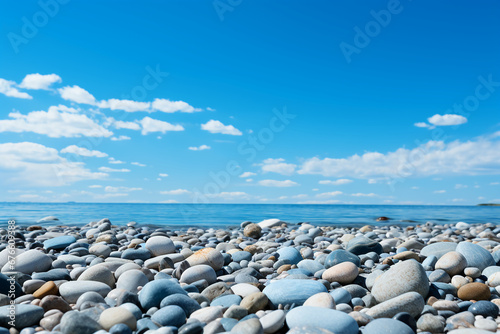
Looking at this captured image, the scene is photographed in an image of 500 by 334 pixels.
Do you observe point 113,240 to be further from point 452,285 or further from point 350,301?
point 452,285

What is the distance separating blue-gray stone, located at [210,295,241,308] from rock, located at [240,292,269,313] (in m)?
0.10

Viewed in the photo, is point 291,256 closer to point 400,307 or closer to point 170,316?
point 400,307

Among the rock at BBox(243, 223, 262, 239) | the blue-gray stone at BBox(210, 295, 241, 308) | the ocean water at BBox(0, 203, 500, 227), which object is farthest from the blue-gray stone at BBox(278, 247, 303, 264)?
the ocean water at BBox(0, 203, 500, 227)

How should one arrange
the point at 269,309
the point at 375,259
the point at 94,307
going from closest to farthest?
the point at 94,307 < the point at 269,309 < the point at 375,259

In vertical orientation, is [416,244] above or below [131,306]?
above

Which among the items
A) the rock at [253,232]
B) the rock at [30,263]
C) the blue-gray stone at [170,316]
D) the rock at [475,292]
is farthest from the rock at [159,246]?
the rock at [475,292]

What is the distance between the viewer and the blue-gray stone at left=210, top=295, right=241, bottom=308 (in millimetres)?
2850

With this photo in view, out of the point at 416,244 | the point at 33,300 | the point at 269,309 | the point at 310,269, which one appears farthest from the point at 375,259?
the point at 33,300

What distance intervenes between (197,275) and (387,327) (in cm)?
191

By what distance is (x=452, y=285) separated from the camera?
10.8 ft

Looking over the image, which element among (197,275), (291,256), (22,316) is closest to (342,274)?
(291,256)

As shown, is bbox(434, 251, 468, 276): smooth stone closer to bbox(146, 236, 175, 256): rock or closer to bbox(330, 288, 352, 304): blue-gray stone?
bbox(330, 288, 352, 304): blue-gray stone

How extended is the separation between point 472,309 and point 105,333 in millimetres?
2711

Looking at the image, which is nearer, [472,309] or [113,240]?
[472,309]
